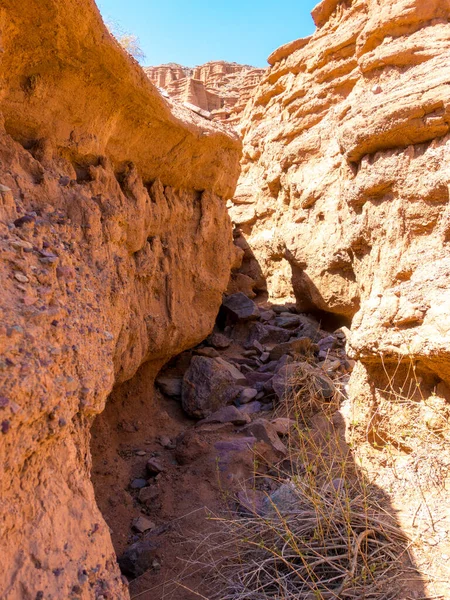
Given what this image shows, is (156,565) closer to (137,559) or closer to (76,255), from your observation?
(137,559)

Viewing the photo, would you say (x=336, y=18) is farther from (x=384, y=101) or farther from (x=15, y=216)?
(x=15, y=216)

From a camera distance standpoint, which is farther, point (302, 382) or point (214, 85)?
point (214, 85)

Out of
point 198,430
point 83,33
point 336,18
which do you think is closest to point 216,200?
point 198,430

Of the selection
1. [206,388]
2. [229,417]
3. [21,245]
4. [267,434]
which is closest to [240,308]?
[206,388]

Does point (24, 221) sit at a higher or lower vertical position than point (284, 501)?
higher

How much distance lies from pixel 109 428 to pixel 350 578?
7.61 feet

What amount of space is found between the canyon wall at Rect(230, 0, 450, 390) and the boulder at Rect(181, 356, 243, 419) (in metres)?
1.45

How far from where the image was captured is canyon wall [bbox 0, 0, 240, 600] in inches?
57.4

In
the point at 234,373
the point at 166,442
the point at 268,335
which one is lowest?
the point at 166,442

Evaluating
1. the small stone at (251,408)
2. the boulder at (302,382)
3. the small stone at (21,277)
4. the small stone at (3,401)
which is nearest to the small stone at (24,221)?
the small stone at (21,277)

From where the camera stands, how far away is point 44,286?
5.99 feet

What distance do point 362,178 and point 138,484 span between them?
2840 millimetres

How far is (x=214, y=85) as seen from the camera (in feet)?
73.0

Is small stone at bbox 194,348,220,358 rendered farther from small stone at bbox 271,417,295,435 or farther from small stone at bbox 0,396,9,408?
small stone at bbox 0,396,9,408
